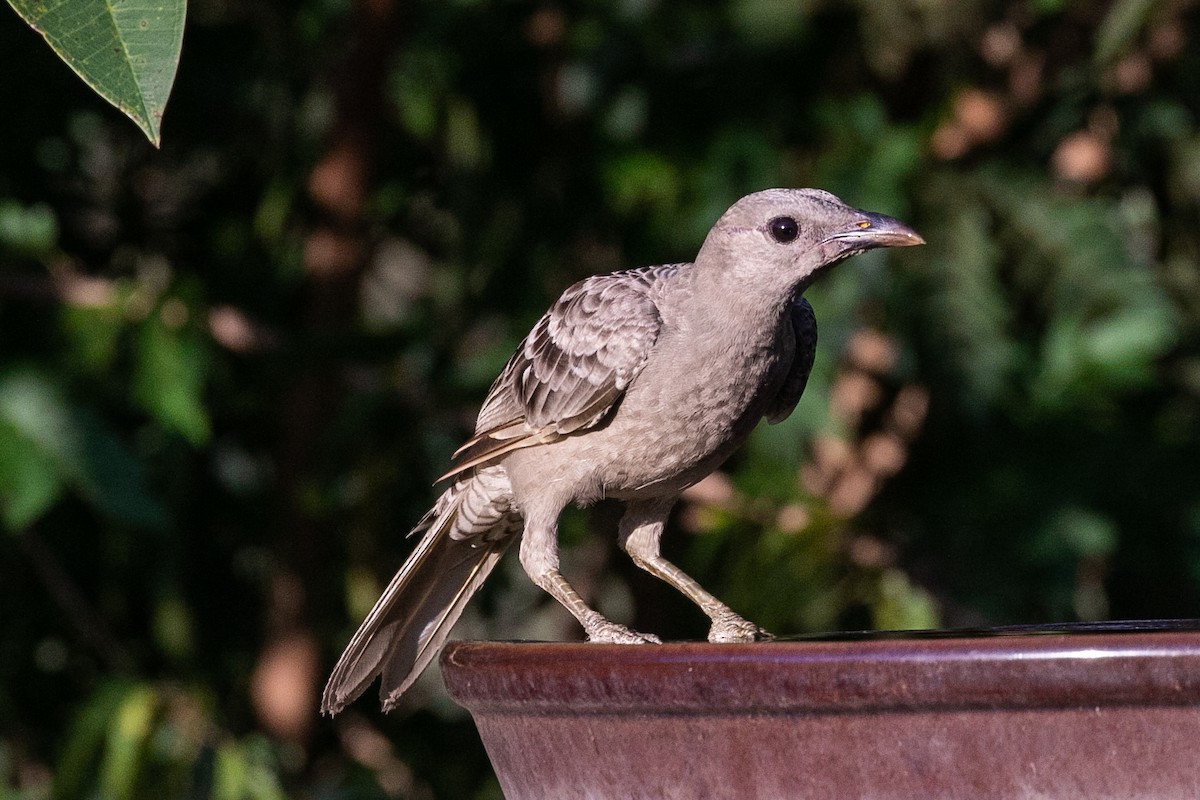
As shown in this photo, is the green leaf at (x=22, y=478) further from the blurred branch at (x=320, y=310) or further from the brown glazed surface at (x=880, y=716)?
the brown glazed surface at (x=880, y=716)

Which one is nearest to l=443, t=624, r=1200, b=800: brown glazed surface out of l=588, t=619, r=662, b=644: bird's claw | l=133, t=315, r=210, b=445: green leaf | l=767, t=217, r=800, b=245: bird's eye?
l=588, t=619, r=662, b=644: bird's claw

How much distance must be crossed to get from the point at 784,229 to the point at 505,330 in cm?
180

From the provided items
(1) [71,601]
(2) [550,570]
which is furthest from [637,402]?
(1) [71,601]

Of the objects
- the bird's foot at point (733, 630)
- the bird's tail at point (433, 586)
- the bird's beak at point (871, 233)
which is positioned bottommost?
the bird's foot at point (733, 630)

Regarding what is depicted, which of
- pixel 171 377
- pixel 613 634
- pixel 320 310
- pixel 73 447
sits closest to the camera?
pixel 613 634

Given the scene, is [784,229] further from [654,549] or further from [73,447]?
[73,447]

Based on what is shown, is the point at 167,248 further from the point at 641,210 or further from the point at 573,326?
the point at 573,326

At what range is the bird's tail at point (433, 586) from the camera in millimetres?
2664

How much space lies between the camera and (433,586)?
112 inches

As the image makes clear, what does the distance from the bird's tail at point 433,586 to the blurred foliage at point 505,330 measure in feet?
2.60

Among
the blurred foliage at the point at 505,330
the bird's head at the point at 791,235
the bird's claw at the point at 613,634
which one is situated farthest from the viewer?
the blurred foliage at the point at 505,330

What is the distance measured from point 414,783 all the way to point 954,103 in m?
2.70

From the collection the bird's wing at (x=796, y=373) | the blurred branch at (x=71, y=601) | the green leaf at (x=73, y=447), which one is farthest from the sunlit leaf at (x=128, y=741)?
the bird's wing at (x=796, y=373)

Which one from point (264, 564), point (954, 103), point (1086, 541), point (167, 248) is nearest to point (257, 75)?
point (167, 248)
